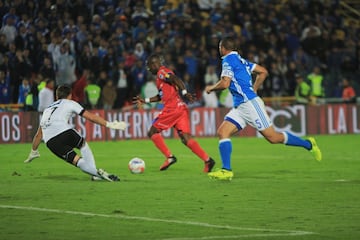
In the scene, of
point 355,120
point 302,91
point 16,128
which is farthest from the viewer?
point 302,91

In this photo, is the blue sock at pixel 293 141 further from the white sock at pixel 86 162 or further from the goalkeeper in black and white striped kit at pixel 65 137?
the white sock at pixel 86 162

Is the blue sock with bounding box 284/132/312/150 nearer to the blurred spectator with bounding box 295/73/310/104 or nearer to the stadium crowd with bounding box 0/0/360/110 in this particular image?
the stadium crowd with bounding box 0/0/360/110

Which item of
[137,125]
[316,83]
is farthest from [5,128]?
[316,83]

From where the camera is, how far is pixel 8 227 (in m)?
10.3

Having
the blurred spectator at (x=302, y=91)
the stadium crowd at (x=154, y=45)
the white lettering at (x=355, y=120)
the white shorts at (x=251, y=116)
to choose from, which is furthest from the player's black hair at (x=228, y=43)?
the blurred spectator at (x=302, y=91)

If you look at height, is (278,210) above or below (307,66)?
below

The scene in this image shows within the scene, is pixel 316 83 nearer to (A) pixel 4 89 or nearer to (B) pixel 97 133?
(B) pixel 97 133

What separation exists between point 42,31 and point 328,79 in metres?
9.54

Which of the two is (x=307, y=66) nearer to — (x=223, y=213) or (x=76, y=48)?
(x=76, y=48)

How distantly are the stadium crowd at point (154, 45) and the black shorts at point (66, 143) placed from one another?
12.5 metres

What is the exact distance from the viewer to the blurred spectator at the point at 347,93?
30.5 meters

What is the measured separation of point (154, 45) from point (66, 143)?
15.2 m

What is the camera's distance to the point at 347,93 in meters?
30.9

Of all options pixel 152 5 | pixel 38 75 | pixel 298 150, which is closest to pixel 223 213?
pixel 298 150
